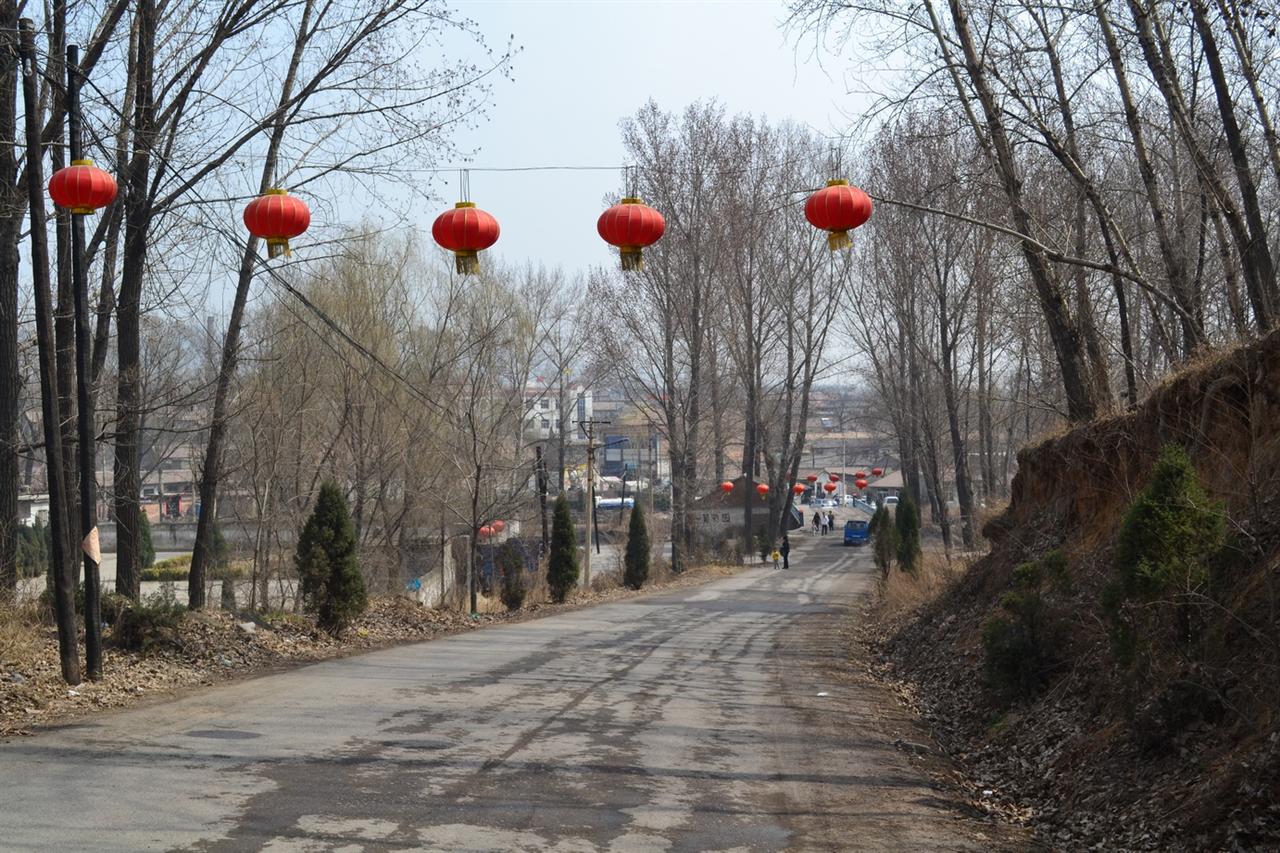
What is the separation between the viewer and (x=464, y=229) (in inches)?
371

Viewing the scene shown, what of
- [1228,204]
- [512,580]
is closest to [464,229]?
[1228,204]

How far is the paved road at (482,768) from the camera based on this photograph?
6398 millimetres

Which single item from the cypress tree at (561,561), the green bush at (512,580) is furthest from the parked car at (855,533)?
the green bush at (512,580)

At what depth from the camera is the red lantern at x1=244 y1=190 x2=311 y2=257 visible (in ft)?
30.8

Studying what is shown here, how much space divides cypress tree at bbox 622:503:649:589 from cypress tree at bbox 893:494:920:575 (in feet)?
32.2

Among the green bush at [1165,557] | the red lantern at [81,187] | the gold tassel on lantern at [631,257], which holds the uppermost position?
the red lantern at [81,187]

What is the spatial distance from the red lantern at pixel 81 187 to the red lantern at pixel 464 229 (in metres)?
2.98

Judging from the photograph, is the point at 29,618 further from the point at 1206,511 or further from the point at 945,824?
the point at 1206,511

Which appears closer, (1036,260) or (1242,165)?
(1242,165)

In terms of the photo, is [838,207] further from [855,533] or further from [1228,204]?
[855,533]

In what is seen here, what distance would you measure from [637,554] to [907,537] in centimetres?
1157

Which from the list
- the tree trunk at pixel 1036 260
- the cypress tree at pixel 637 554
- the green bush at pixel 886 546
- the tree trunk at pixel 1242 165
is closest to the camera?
the tree trunk at pixel 1242 165

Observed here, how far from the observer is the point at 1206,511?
24.7 ft

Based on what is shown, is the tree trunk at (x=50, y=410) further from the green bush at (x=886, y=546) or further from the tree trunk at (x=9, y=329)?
the green bush at (x=886, y=546)
